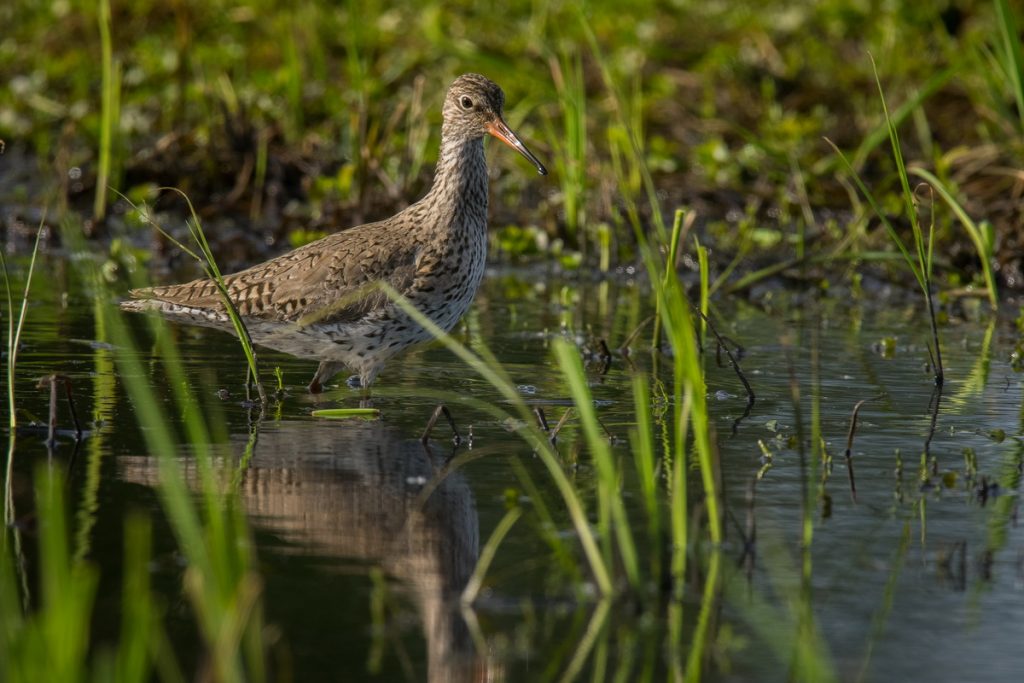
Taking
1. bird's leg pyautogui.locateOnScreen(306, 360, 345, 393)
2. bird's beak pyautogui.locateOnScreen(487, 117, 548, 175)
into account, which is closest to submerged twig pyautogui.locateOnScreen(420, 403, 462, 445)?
bird's leg pyautogui.locateOnScreen(306, 360, 345, 393)

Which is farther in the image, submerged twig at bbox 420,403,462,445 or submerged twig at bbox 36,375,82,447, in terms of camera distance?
submerged twig at bbox 420,403,462,445

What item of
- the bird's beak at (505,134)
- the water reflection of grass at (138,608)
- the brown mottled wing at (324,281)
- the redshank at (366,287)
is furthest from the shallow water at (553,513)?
the bird's beak at (505,134)

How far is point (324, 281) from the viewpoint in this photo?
759 centimetres

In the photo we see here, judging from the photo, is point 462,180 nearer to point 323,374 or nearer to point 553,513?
point 323,374

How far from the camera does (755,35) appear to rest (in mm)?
15305

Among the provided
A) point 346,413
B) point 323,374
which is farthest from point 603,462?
point 323,374

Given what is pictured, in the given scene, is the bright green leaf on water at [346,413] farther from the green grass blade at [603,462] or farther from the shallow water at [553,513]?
the green grass blade at [603,462]

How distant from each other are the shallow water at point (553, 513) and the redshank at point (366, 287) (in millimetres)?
271

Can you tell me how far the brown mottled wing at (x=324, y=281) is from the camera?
7.45 m

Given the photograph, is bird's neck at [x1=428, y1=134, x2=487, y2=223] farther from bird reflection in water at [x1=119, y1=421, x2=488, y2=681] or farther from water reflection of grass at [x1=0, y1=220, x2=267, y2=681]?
water reflection of grass at [x1=0, y1=220, x2=267, y2=681]

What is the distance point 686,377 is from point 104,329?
4.81 meters

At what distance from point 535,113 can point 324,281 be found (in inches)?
256

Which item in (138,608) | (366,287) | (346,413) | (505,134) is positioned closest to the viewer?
(138,608)

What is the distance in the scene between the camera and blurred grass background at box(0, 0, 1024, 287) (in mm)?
11375
